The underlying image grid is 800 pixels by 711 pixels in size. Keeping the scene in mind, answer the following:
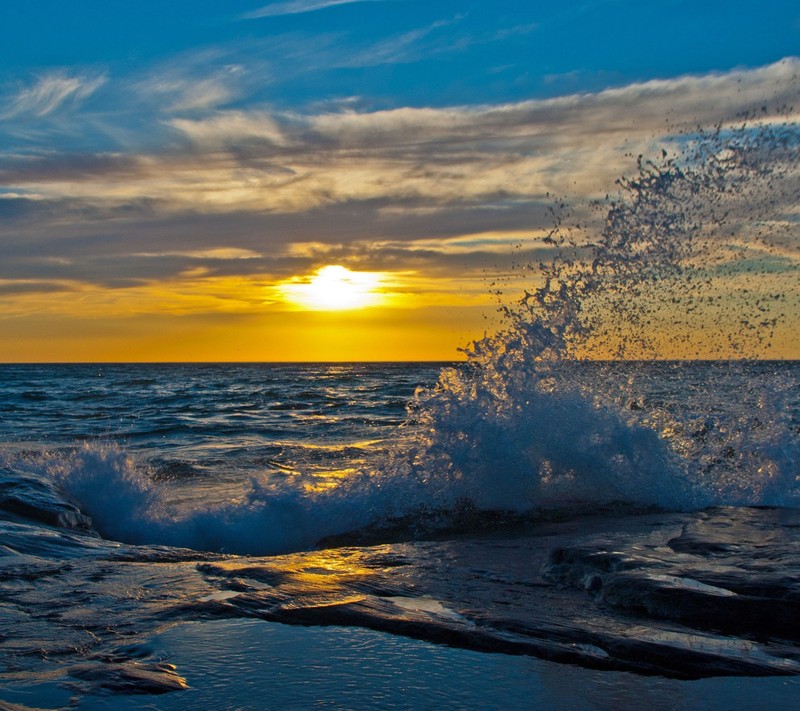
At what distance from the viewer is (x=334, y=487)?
25.6 feet

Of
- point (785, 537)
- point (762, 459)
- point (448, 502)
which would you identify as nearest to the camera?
point (785, 537)

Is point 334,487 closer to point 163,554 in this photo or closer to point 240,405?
point 163,554

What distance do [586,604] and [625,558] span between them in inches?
25.7

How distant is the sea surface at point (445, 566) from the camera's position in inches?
120

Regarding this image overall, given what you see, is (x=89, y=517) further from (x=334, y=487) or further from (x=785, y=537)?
(x=785, y=537)

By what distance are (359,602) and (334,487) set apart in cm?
377

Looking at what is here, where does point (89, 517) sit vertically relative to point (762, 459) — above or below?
below

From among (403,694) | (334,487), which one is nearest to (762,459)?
(334,487)

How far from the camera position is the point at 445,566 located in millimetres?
5000

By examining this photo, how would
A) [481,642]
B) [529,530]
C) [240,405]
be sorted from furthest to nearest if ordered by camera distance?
[240,405] → [529,530] → [481,642]

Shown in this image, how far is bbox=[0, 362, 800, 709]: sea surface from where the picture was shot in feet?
9.98

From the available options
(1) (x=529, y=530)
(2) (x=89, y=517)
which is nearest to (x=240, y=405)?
(2) (x=89, y=517)

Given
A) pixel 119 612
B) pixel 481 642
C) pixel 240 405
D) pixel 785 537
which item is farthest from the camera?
pixel 240 405

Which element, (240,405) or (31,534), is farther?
(240,405)
